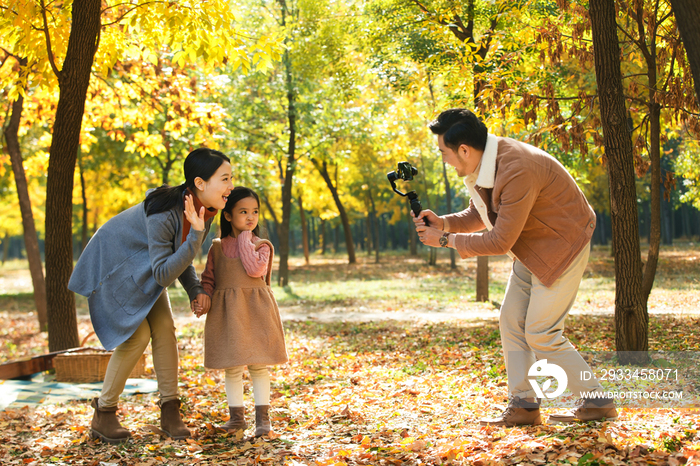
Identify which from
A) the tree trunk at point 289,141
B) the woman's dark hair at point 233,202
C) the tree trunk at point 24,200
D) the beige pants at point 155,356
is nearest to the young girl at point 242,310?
the woman's dark hair at point 233,202

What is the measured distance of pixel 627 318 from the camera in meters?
5.40

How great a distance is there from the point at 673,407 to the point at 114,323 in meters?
3.82

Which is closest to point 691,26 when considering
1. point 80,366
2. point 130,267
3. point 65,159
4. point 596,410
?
point 596,410

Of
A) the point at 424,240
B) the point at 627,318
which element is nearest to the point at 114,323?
the point at 424,240

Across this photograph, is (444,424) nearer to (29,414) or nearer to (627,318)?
(627,318)

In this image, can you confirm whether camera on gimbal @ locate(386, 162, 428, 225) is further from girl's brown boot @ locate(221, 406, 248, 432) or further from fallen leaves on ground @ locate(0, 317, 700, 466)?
girl's brown boot @ locate(221, 406, 248, 432)

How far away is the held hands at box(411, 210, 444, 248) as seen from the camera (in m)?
3.67

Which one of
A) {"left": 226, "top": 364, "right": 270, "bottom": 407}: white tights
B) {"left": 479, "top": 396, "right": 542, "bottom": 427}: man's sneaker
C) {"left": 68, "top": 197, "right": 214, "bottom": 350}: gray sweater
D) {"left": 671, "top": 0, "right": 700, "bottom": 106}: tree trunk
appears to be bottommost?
{"left": 479, "top": 396, "right": 542, "bottom": 427}: man's sneaker

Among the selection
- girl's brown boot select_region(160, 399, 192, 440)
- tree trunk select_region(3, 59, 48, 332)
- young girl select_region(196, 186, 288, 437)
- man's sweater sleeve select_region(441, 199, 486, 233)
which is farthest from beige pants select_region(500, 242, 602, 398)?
tree trunk select_region(3, 59, 48, 332)

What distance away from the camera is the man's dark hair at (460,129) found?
351 cm

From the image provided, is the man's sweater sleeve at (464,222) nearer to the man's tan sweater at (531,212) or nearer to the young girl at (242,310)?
the man's tan sweater at (531,212)

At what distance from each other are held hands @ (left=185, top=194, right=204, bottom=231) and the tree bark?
9.91ft

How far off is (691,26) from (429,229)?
1879 mm

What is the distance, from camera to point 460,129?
3.52 meters
